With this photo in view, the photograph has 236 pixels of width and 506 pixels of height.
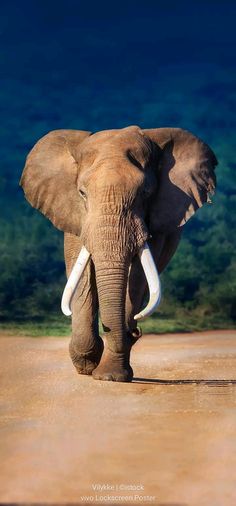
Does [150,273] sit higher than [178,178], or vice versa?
[178,178]

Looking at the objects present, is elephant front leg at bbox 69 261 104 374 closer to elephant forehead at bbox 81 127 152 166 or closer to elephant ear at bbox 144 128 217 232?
elephant ear at bbox 144 128 217 232

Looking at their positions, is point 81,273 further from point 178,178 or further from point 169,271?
point 169,271

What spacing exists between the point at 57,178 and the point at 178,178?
2.71 ft

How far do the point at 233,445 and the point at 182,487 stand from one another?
0.82m

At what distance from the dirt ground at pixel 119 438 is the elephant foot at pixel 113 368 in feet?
0.27

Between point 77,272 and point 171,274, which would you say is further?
point 171,274

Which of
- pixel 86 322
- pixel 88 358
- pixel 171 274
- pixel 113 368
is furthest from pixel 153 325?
pixel 113 368

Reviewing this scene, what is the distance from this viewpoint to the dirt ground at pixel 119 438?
345cm

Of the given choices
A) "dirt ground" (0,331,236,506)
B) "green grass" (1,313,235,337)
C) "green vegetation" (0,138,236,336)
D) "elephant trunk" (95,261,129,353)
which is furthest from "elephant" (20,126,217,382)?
"green vegetation" (0,138,236,336)

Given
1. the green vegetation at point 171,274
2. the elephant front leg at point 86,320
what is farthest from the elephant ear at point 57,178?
the green vegetation at point 171,274

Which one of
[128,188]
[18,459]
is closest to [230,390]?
[128,188]

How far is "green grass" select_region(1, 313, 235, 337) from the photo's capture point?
1311 cm

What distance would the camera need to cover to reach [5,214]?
59.6 feet

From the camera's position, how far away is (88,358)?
6.59 meters
